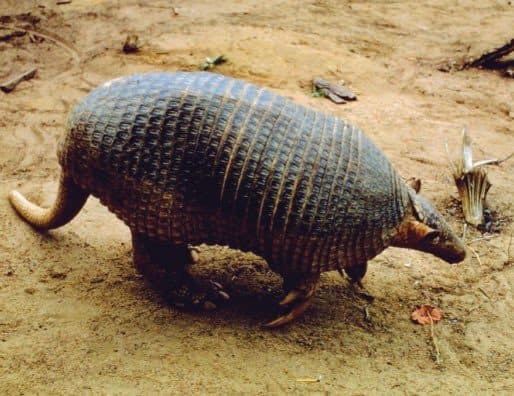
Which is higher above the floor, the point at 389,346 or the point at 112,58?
the point at 112,58

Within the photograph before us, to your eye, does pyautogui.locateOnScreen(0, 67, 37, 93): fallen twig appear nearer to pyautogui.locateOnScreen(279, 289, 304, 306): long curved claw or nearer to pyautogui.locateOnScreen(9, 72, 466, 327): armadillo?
pyautogui.locateOnScreen(9, 72, 466, 327): armadillo

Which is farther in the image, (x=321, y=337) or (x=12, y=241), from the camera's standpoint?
(x=12, y=241)

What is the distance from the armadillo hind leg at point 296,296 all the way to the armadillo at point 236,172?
17 centimetres

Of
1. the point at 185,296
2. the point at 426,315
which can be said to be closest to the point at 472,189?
the point at 426,315

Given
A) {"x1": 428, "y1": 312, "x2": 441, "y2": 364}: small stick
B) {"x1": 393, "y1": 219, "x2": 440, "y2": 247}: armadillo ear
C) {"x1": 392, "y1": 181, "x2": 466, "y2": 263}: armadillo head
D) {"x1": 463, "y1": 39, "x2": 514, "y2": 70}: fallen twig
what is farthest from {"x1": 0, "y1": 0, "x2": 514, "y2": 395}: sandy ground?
{"x1": 393, "y1": 219, "x2": 440, "y2": 247}: armadillo ear

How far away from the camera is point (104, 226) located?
4746 mm

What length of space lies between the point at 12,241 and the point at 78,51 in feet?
12.5

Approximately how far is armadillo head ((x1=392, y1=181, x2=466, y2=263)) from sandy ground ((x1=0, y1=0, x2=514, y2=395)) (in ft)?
2.00

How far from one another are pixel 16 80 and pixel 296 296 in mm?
4721

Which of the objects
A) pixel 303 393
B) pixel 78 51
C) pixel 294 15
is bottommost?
pixel 303 393

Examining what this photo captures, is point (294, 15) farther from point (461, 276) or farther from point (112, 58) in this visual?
point (461, 276)

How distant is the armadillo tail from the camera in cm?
395

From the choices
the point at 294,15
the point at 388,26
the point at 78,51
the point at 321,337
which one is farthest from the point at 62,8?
the point at 321,337

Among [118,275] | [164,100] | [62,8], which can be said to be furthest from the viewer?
[62,8]
